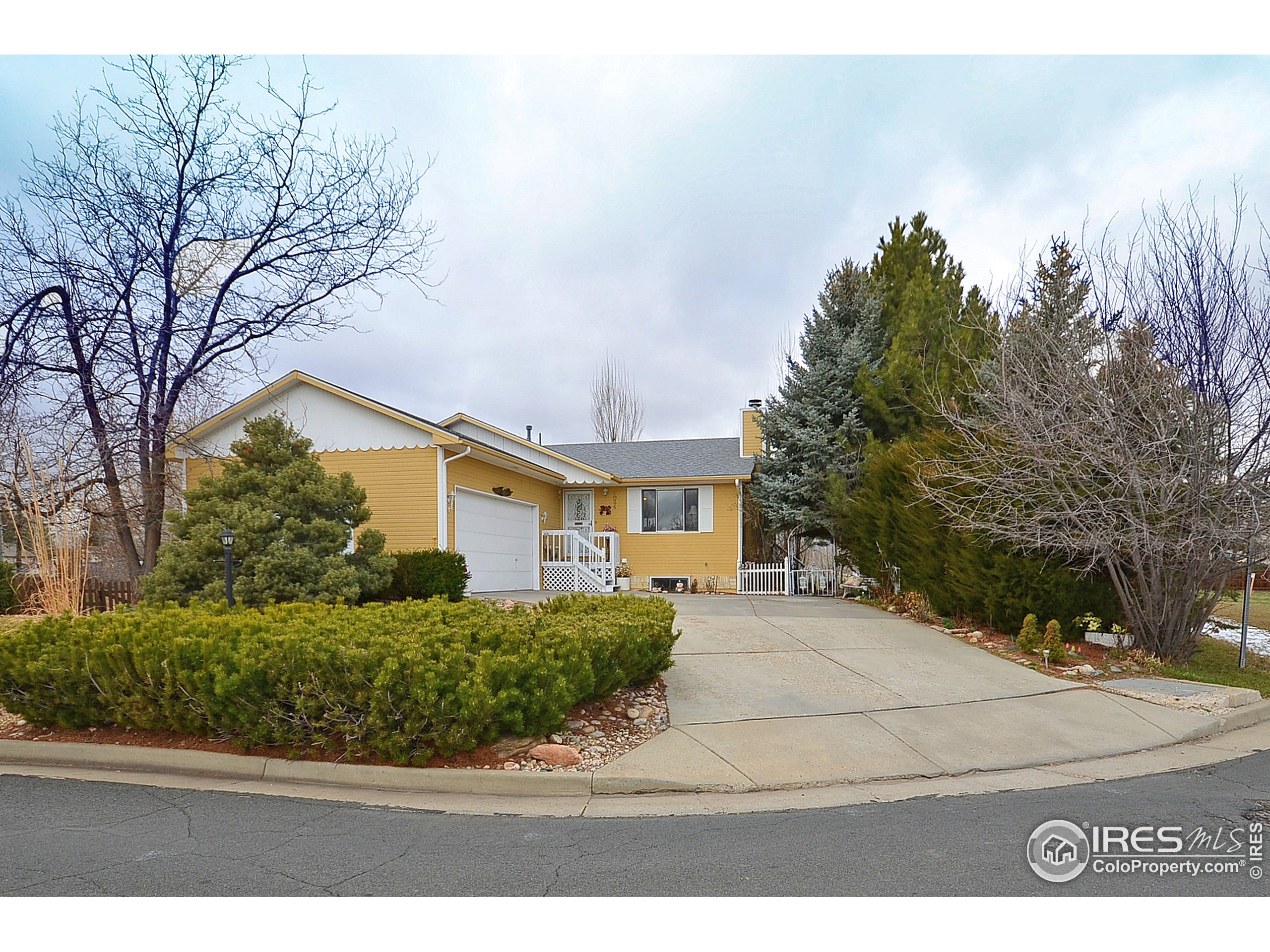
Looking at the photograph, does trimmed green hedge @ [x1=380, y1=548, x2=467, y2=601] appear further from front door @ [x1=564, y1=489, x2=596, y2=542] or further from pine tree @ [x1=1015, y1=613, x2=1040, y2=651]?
pine tree @ [x1=1015, y1=613, x2=1040, y2=651]

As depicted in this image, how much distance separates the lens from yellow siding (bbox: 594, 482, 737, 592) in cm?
1912

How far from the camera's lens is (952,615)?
11.5m

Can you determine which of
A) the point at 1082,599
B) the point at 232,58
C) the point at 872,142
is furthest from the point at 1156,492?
the point at 232,58

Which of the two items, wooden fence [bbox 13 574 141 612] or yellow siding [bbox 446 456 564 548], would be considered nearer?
wooden fence [bbox 13 574 141 612]

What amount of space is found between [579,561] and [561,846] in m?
14.1

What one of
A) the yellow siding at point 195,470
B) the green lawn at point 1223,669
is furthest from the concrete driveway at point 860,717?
Result: the yellow siding at point 195,470

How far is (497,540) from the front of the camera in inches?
640

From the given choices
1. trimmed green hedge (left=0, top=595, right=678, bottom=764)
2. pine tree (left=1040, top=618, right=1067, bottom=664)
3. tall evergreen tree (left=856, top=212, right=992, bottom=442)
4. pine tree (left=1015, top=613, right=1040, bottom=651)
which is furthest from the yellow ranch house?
pine tree (left=1040, top=618, right=1067, bottom=664)

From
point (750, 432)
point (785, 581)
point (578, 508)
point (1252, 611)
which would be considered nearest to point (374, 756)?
point (785, 581)

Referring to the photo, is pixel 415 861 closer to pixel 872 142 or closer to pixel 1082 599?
pixel 1082 599

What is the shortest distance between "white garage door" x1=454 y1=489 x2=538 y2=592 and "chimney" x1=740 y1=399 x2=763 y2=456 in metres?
6.12

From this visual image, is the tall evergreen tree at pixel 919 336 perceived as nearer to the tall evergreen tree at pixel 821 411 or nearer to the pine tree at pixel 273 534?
the tall evergreen tree at pixel 821 411

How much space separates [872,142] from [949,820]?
9438 mm

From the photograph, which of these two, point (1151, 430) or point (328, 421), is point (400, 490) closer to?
point (328, 421)
